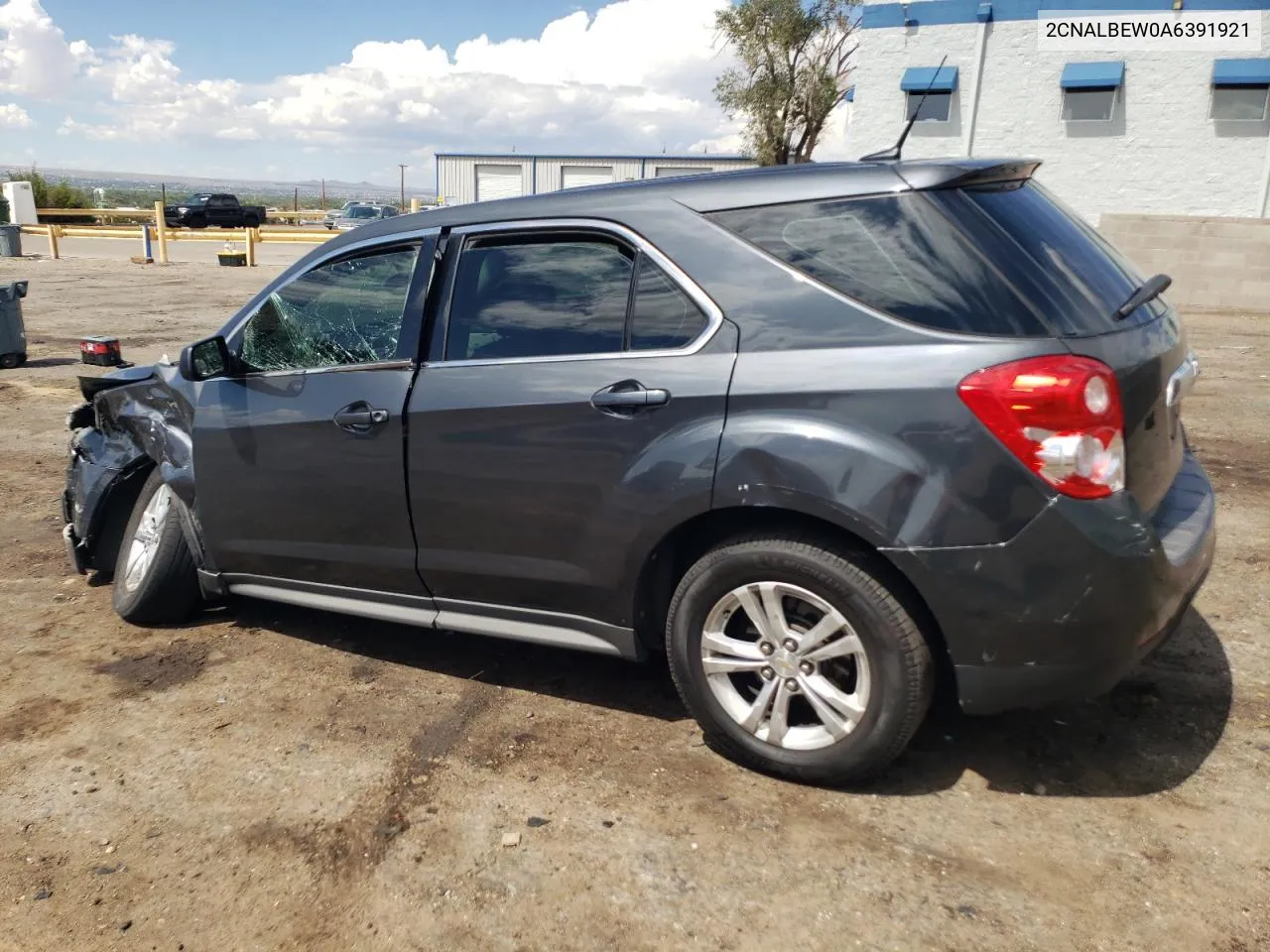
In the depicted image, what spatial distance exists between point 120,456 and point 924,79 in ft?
78.2

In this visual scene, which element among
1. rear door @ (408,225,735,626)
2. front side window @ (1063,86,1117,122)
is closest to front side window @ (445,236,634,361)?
rear door @ (408,225,735,626)

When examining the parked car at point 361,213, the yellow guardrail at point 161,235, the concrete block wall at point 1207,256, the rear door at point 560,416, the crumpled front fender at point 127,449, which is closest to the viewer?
the rear door at point 560,416

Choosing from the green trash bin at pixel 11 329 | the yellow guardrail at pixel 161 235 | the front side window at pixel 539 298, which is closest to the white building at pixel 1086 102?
the yellow guardrail at pixel 161 235

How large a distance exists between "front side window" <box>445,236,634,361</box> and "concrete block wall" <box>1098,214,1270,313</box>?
1598 centimetres

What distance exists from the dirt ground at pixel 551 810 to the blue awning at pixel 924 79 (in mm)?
22210

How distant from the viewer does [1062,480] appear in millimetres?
2629

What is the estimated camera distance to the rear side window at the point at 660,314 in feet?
10.2

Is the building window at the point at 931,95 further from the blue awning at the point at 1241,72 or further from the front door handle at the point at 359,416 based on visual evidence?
the front door handle at the point at 359,416

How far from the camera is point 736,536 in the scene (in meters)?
3.04

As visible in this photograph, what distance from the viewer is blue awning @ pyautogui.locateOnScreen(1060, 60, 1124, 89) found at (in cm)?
2342

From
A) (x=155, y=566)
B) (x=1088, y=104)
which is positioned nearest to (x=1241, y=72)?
(x=1088, y=104)

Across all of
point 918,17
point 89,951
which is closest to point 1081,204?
point 918,17

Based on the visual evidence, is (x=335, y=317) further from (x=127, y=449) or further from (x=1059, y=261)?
(x=1059, y=261)

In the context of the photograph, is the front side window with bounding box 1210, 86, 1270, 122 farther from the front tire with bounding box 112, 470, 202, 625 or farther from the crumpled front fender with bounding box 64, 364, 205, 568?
the front tire with bounding box 112, 470, 202, 625
